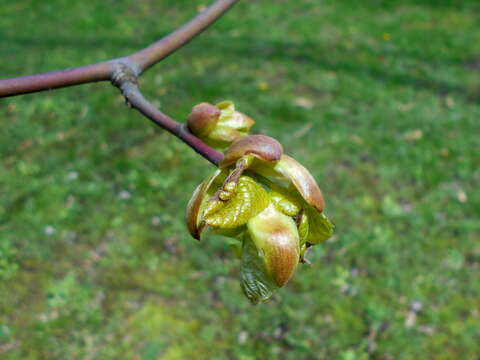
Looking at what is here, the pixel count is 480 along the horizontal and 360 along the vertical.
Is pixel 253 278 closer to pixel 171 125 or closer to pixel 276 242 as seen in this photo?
pixel 276 242

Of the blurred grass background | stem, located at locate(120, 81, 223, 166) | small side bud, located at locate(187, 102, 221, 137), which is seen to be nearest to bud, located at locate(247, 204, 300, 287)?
stem, located at locate(120, 81, 223, 166)

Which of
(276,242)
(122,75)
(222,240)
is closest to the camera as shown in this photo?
(276,242)

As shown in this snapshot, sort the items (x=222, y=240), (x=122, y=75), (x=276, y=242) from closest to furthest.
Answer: (x=276, y=242), (x=122, y=75), (x=222, y=240)

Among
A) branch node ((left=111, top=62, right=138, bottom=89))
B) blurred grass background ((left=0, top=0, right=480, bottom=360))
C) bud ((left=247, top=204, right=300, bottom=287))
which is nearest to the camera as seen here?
bud ((left=247, top=204, right=300, bottom=287))

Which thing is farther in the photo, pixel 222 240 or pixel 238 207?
pixel 222 240

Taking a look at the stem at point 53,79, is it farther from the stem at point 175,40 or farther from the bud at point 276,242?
the bud at point 276,242

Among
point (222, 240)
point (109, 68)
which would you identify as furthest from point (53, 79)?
point (222, 240)

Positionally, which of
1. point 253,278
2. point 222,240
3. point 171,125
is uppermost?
point 171,125

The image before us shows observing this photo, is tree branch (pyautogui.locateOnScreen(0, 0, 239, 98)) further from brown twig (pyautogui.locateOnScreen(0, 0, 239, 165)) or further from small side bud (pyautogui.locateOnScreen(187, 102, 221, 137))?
small side bud (pyautogui.locateOnScreen(187, 102, 221, 137))
